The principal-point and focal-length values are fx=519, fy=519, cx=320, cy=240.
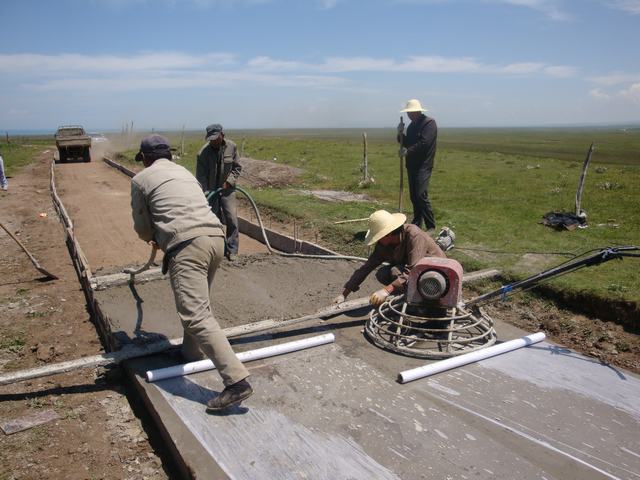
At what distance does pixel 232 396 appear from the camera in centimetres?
301

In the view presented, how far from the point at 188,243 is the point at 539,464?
2280mm

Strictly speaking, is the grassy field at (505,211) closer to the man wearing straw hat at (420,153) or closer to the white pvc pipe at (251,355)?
the man wearing straw hat at (420,153)

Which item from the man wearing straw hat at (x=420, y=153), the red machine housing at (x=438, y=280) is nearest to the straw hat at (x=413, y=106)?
Answer: the man wearing straw hat at (x=420, y=153)

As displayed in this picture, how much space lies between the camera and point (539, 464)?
2.64m

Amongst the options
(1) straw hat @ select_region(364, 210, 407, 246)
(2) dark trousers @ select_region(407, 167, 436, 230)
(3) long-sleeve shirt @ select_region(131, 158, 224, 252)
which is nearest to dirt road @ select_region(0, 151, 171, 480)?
(3) long-sleeve shirt @ select_region(131, 158, 224, 252)

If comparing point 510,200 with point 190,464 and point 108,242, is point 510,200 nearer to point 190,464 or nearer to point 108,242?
point 108,242

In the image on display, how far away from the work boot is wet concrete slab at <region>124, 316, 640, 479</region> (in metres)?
0.08

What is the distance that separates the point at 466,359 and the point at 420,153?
4.04m

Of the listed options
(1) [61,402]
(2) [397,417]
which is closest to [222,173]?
(1) [61,402]

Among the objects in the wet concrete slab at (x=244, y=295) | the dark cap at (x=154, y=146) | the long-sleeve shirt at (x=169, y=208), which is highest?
the dark cap at (x=154, y=146)

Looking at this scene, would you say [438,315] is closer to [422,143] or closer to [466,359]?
[466,359]

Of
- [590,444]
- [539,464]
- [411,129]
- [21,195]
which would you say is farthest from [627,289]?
[21,195]

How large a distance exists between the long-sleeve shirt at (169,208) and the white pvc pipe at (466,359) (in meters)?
1.57

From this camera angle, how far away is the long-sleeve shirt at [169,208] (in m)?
3.18
